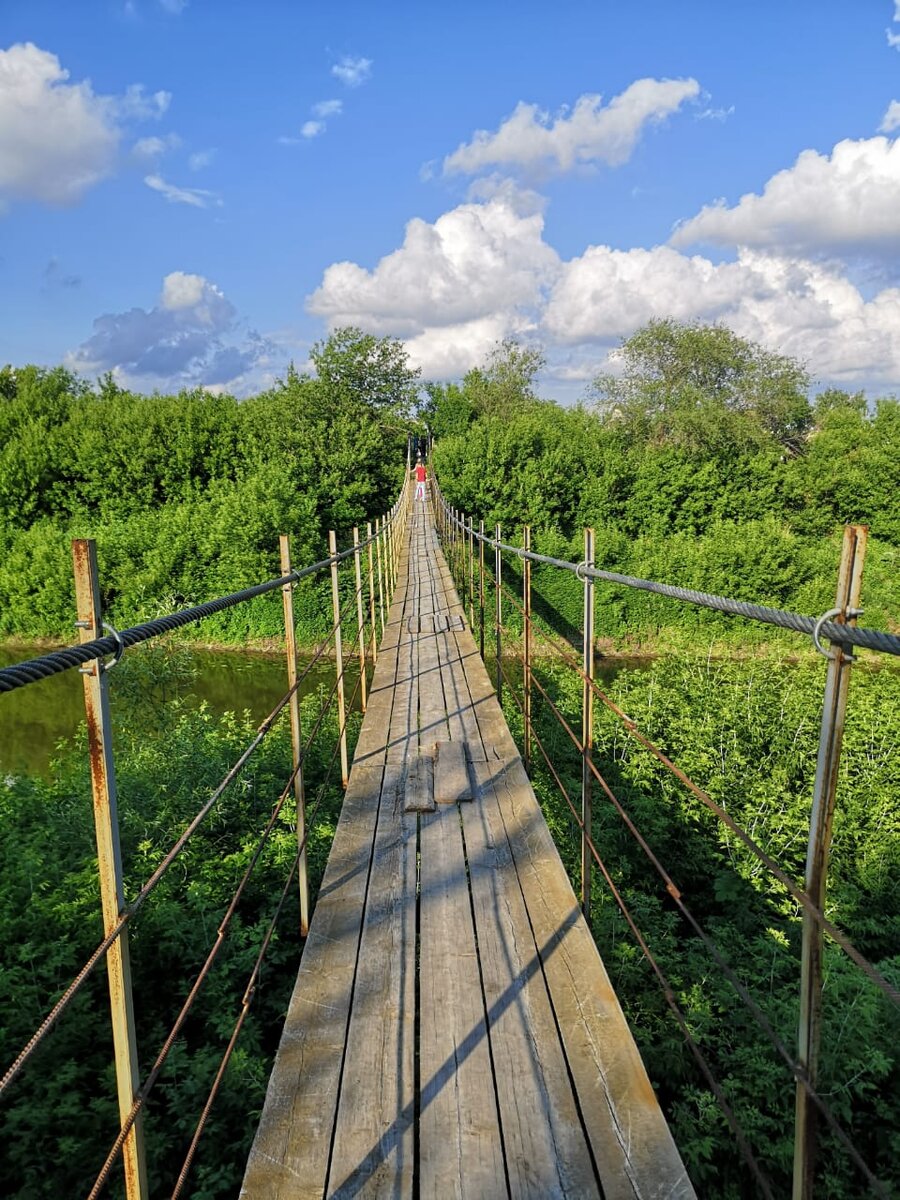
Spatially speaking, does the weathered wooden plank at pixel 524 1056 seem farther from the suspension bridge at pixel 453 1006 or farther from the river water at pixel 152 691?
the river water at pixel 152 691

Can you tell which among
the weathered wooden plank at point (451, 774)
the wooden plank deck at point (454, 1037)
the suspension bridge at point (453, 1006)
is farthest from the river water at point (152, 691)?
the suspension bridge at point (453, 1006)

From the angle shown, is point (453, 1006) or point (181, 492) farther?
point (181, 492)

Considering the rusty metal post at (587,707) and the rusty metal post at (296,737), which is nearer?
the rusty metal post at (587,707)

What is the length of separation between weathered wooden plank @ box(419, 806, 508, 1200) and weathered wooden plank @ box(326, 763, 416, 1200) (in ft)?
0.11

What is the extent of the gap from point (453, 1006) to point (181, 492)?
83.6 feet

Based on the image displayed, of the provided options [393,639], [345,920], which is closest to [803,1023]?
[345,920]

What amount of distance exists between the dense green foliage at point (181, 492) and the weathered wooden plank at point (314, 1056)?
14729mm

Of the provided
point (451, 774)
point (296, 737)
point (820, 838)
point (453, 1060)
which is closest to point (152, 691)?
point (451, 774)

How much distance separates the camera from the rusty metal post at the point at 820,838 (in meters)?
0.88

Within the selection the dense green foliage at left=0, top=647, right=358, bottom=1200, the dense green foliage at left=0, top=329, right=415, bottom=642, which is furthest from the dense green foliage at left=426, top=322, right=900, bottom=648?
the dense green foliage at left=0, top=647, right=358, bottom=1200

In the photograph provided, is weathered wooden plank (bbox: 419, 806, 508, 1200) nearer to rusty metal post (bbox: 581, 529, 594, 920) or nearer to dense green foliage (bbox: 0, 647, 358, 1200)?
rusty metal post (bbox: 581, 529, 594, 920)

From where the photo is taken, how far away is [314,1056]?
5.36 ft

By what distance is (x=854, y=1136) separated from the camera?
2.82 meters

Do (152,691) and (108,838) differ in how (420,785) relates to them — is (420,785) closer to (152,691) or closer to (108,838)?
(108,838)
